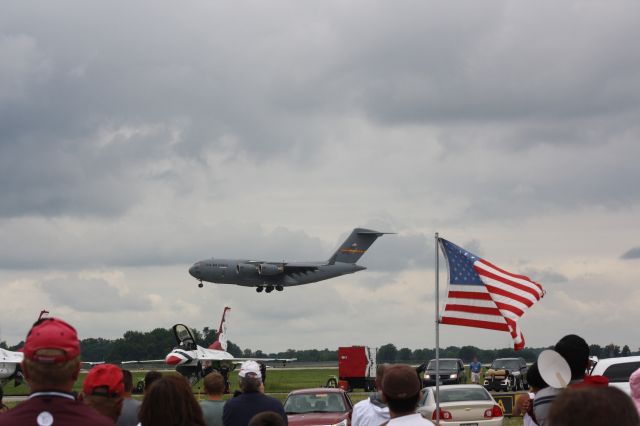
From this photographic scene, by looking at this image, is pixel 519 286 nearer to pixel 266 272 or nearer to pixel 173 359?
pixel 173 359

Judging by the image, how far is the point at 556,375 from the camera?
7.27 metres

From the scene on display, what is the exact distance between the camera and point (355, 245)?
310 feet

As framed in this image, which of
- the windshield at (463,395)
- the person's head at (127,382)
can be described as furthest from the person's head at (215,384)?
the windshield at (463,395)

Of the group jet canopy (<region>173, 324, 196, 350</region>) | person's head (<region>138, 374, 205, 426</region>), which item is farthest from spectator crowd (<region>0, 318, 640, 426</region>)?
jet canopy (<region>173, 324, 196, 350</region>)

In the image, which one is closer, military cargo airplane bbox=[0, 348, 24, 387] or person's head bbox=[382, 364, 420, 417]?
person's head bbox=[382, 364, 420, 417]

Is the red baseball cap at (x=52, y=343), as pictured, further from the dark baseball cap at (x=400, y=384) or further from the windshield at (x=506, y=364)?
the windshield at (x=506, y=364)

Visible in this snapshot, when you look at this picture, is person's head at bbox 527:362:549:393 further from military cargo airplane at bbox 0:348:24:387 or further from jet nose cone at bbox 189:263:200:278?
jet nose cone at bbox 189:263:200:278

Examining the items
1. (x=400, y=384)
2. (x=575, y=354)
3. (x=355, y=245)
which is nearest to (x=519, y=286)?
(x=575, y=354)

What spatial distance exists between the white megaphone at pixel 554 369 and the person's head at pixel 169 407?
2713mm

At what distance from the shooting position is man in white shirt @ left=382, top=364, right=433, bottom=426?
6.21m

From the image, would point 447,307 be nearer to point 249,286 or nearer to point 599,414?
point 599,414

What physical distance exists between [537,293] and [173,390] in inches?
388

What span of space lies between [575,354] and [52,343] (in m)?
4.30

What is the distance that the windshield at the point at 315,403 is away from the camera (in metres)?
18.0
